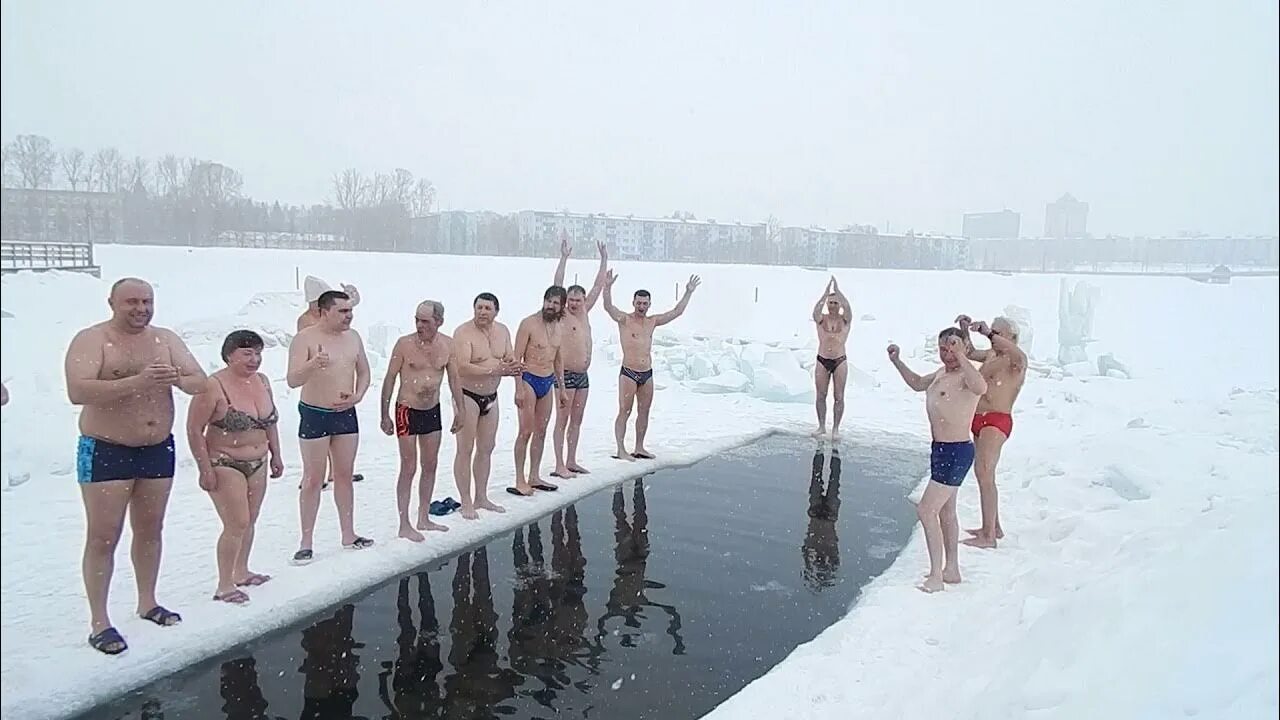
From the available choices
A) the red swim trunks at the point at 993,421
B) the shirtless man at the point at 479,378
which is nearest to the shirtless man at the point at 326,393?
the shirtless man at the point at 479,378

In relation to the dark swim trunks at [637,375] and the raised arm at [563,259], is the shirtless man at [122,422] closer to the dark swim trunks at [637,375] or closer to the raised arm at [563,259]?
the raised arm at [563,259]

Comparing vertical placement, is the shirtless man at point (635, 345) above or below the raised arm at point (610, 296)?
below

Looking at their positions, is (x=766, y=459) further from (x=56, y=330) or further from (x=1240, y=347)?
(x=56, y=330)

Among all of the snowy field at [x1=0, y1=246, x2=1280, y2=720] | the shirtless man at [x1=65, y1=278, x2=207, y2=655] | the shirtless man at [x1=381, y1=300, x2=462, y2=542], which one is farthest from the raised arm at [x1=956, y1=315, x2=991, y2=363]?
the shirtless man at [x1=65, y1=278, x2=207, y2=655]

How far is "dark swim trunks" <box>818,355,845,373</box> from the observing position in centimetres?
838

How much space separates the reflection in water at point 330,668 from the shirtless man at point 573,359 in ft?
9.45

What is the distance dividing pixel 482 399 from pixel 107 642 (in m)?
2.54

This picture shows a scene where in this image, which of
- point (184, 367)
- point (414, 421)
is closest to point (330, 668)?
point (184, 367)

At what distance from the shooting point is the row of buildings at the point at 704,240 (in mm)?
2230

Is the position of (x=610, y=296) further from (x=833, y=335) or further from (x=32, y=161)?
(x=32, y=161)

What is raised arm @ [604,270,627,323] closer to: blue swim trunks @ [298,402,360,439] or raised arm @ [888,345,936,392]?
raised arm @ [888,345,936,392]

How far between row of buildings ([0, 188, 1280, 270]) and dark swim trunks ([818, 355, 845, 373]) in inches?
86.1

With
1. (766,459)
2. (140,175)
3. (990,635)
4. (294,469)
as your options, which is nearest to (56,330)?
(140,175)

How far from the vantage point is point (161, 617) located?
3.64 m
